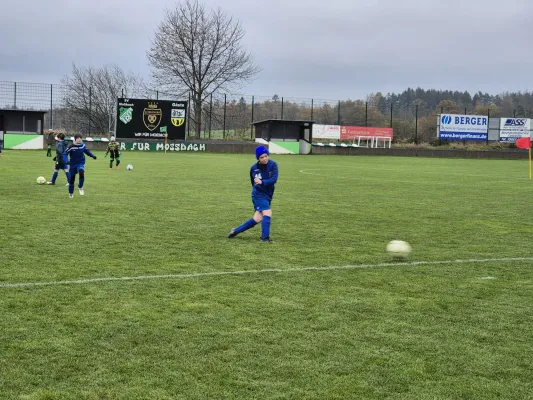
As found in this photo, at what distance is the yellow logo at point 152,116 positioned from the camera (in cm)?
5359

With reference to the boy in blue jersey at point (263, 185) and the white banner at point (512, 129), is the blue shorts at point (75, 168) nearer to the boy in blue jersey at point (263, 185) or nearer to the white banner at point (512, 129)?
the boy in blue jersey at point (263, 185)

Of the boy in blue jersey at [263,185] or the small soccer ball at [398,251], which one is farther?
the boy in blue jersey at [263,185]

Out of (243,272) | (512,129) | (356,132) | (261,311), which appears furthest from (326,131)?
(261,311)

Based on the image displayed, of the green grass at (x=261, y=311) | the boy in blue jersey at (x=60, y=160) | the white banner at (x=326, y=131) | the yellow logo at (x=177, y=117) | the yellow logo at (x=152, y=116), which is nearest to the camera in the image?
the green grass at (x=261, y=311)

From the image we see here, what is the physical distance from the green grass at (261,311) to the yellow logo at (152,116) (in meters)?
40.5

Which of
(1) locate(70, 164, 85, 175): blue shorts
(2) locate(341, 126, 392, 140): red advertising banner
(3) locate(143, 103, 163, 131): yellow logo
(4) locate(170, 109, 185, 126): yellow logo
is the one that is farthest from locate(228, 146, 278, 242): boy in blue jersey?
(2) locate(341, 126, 392, 140): red advertising banner

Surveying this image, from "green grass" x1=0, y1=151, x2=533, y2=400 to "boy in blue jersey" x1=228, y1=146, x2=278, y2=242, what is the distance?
0.33 metres

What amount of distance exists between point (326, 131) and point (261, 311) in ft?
182

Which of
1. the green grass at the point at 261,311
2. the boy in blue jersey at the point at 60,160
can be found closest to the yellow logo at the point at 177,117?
the boy in blue jersey at the point at 60,160

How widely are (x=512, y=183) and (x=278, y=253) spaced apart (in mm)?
18804

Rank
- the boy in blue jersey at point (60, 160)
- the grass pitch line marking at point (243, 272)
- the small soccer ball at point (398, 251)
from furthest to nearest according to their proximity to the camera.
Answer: the boy in blue jersey at point (60, 160), the small soccer ball at point (398, 251), the grass pitch line marking at point (243, 272)

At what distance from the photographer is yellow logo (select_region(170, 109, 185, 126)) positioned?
54312mm

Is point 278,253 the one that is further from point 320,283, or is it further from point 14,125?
point 14,125

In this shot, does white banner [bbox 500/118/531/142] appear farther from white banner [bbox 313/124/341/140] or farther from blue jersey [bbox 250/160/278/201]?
blue jersey [bbox 250/160/278/201]
